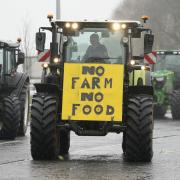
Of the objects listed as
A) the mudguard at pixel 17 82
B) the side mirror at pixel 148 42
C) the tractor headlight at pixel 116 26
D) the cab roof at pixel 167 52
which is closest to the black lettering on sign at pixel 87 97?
the tractor headlight at pixel 116 26

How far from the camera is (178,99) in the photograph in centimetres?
2764

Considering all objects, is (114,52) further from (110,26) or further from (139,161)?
(139,161)

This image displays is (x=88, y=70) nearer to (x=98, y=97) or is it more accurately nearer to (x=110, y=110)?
(x=98, y=97)

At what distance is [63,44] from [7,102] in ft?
12.7

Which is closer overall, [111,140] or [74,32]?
[74,32]

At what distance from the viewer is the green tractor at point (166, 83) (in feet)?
91.0

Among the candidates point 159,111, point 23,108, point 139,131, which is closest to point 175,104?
point 159,111

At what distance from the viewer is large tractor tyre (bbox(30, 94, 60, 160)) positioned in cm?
1284

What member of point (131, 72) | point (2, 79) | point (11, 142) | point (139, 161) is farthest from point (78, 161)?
point (2, 79)

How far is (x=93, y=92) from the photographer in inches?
519

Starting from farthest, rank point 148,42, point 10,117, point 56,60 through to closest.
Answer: point 10,117 → point 148,42 → point 56,60

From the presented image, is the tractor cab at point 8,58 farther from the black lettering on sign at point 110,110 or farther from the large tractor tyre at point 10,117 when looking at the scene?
the black lettering on sign at point 110,110

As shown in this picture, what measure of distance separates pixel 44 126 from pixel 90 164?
0.95m

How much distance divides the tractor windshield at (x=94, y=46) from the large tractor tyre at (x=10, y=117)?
3.84 m
